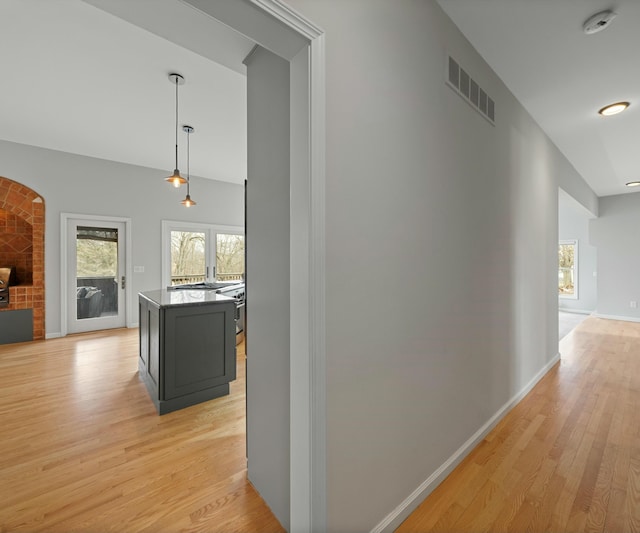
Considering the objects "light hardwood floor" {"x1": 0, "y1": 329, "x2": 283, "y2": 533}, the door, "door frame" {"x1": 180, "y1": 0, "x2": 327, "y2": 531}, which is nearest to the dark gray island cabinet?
"light hardwood floor" {"x1": 0, "y1": 329, "x2": 283, "y2": 533}

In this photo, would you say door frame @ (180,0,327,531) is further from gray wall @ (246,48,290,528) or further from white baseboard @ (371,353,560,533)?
white baseboard @ (371,353,560,533)

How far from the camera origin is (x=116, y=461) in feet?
6.47

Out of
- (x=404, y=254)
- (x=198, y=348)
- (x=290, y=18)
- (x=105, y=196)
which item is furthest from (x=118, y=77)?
(x=404, y=254)

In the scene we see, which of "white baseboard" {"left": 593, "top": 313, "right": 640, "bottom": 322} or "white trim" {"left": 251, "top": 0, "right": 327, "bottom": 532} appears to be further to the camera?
"white baseboard" {"left": 593, "top": 313, "right": 640, "bottom": 322}

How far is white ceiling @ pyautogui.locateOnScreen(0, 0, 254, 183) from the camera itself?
1.86 meters

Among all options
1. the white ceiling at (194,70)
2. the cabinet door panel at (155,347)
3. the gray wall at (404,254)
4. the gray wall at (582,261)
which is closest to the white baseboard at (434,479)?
the gray wall at (404,254)

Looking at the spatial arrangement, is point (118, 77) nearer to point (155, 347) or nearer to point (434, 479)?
point (155, 347)

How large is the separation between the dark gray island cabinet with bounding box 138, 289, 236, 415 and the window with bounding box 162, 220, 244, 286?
3.59 metres

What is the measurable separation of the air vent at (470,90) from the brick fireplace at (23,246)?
6.15 m

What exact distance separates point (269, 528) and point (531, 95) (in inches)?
148

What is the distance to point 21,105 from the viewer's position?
3.57m

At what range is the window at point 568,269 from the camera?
330 inches

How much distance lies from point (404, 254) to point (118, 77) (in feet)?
11.0

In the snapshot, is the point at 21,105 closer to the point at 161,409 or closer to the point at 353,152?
the point at 161,409
